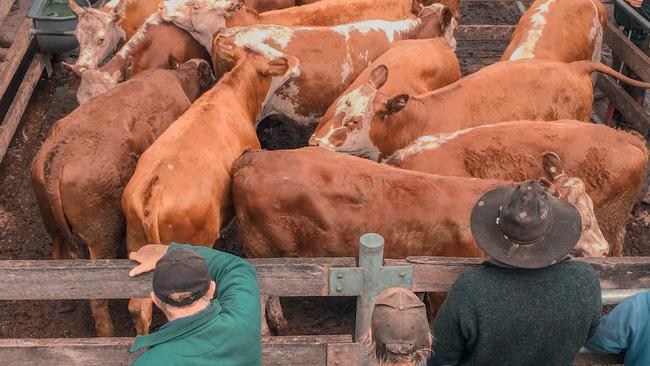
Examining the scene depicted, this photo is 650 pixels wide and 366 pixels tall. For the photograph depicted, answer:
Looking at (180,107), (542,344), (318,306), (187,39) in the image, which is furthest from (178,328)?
(187,39)

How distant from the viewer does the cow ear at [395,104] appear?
5.83 metres

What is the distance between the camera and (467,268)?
358 centimetres

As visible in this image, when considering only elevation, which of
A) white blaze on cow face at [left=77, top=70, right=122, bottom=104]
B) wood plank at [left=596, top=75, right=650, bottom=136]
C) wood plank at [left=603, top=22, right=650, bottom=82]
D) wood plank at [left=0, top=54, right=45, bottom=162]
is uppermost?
white blaze on cow face at [left=77, top=70, right=122, bottom=104]

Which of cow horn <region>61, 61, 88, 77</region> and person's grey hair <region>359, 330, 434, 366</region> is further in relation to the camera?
cow horn <region>61, 61, 88, 77</region>

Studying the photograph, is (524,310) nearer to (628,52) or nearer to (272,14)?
(628,52)

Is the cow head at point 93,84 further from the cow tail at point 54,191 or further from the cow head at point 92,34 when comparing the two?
the cow tail at point 54,191

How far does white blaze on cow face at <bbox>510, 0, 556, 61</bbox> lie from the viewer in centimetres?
715

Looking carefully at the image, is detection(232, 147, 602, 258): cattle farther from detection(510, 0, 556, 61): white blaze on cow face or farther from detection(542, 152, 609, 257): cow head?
detection(510, 0, 556, 61): white blaze on cow face

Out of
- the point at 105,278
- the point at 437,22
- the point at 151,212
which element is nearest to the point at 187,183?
the point at 151,212

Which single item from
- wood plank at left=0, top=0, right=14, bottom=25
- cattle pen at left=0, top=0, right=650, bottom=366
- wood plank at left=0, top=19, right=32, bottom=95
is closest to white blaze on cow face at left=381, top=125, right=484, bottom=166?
cattle pen at left=0, top=0, right=650, bottom=366

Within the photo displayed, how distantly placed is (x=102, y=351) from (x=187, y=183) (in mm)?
1462

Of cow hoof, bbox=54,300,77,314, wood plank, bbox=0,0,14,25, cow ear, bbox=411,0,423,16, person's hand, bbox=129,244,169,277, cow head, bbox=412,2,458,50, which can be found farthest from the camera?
cow ear, bbox=411,0,423,16

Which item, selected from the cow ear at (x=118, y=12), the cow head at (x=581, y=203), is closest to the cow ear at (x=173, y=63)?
the cow ear at (x=118, y=12)

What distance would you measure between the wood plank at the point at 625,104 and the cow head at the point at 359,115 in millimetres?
2795
